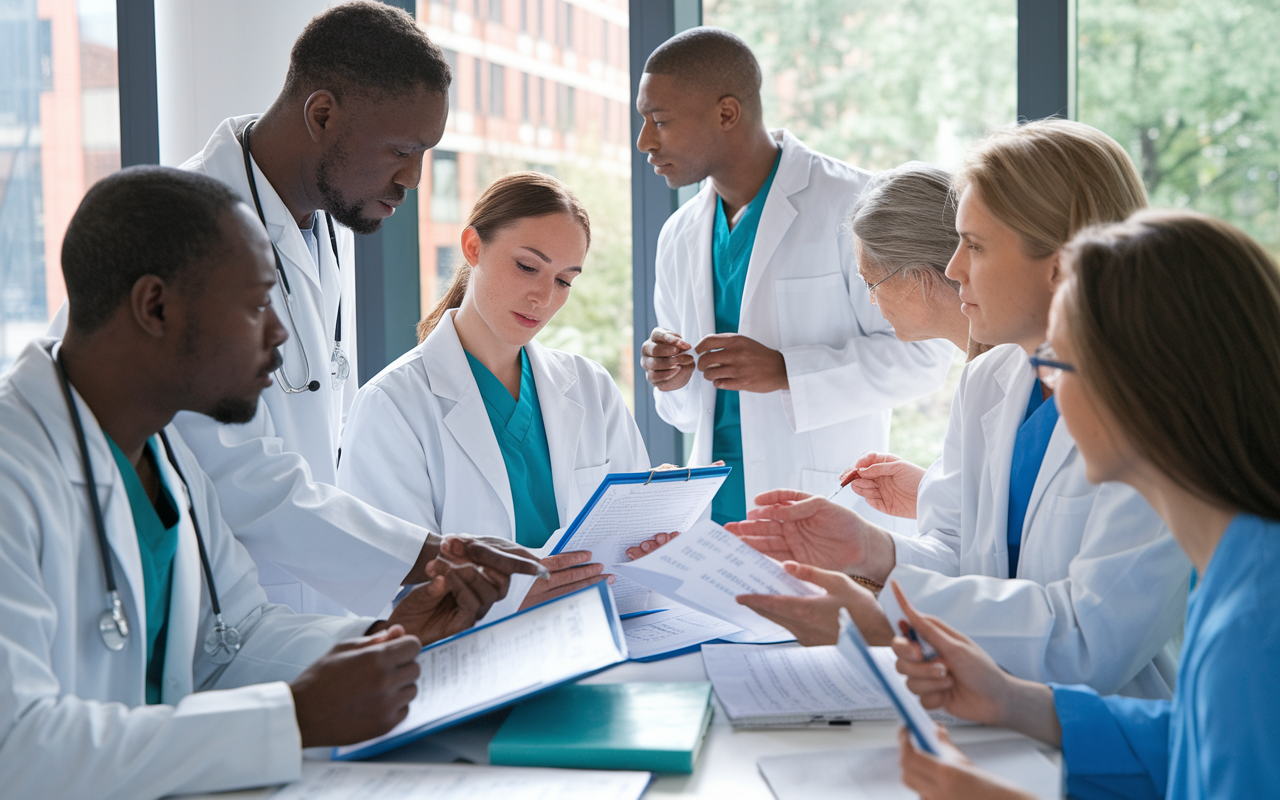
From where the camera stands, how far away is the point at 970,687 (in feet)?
3.68

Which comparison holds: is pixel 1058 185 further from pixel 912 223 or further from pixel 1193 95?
pixel 1193 95

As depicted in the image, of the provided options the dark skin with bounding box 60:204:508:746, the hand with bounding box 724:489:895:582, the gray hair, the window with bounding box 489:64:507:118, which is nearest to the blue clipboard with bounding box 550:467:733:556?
the hand with bounding box 724:489:895:582

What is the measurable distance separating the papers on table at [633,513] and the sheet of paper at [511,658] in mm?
166

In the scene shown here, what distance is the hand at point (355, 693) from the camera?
1025 mm

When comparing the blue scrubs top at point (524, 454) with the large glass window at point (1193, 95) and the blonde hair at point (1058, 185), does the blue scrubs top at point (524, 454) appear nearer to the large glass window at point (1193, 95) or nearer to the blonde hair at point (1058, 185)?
the blonde hair at point (1058, 185)

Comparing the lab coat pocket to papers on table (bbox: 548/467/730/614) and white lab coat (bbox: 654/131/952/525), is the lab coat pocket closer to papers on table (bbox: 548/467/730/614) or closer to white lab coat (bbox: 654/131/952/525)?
white lab coat (bbox: 654/131/952/525)

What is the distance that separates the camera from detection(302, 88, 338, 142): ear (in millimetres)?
1848

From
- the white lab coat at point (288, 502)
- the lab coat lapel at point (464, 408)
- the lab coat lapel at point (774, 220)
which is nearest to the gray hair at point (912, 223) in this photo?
the lab coat lapel at point (774, 220)

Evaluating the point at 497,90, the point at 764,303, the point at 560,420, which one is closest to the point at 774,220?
the point at 764,303

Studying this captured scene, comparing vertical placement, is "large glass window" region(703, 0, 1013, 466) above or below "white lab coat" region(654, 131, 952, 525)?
above

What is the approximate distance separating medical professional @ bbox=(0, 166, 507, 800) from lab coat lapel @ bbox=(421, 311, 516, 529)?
592 mm

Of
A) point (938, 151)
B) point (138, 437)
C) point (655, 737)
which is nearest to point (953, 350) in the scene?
point (938, 151)

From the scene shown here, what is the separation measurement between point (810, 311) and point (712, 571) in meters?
1.48

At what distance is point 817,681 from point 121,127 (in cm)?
262
